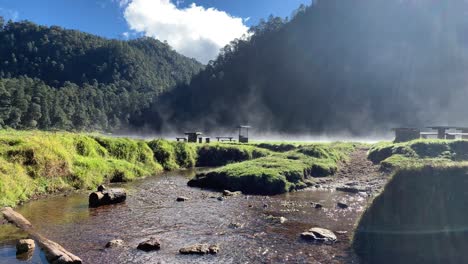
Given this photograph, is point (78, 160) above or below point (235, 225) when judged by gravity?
above

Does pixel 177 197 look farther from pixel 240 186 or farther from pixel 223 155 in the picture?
pixel 223 155

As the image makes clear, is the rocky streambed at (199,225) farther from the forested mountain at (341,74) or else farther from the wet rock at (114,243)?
the forested mountain at (341,74)

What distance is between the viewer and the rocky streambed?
15.9 metres

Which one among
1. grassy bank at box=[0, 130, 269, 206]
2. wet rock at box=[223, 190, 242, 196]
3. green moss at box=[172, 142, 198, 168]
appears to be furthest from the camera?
green moss at box=[172, 142, 198, 168]

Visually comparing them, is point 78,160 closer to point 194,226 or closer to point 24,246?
point 194,226

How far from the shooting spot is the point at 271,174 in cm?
3316

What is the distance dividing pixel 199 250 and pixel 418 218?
Result: 9.96 metres

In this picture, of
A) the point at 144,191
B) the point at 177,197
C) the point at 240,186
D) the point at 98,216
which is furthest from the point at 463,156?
the point at 98,216

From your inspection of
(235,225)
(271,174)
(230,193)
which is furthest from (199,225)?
(271,174)

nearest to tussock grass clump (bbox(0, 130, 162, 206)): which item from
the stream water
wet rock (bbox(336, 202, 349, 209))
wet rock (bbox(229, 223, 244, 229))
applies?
the stream water

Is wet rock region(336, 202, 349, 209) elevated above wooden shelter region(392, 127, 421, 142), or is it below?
below

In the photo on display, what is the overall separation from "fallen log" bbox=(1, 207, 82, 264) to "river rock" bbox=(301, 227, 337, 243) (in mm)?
10331

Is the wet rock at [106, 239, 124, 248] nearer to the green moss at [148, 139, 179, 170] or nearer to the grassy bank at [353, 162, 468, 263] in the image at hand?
the grassy bank at [353, 162, 468, 263]

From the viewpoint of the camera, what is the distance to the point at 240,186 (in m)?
32.8
